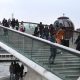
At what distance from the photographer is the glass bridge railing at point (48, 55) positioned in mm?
13033

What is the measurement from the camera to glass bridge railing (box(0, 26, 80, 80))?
13033 mm

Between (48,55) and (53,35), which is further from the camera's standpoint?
(53,35)

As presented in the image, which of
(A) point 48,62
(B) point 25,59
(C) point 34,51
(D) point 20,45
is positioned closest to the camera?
(A) point 48,62

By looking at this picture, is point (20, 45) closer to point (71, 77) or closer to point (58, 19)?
point (71, 77)

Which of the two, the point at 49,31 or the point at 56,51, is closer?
the point at 56,51

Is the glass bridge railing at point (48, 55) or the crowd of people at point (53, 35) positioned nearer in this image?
the glass bridge railing at point (48, 55)

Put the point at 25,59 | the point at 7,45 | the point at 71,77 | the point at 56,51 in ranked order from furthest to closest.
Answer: the point at 7,45 < the point at 25,59 < the point at 56,51 < the point at 71,77

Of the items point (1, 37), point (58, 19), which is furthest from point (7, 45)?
point (58, 19)

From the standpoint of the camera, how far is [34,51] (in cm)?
1756

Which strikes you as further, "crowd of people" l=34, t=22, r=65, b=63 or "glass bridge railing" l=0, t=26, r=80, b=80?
"crowd of people" l=34, t=22, r=65, b=63

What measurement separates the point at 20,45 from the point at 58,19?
1590 centimetres

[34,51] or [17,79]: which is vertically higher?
[34,51]

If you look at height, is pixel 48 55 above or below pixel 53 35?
below

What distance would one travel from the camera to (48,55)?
15305 mm
